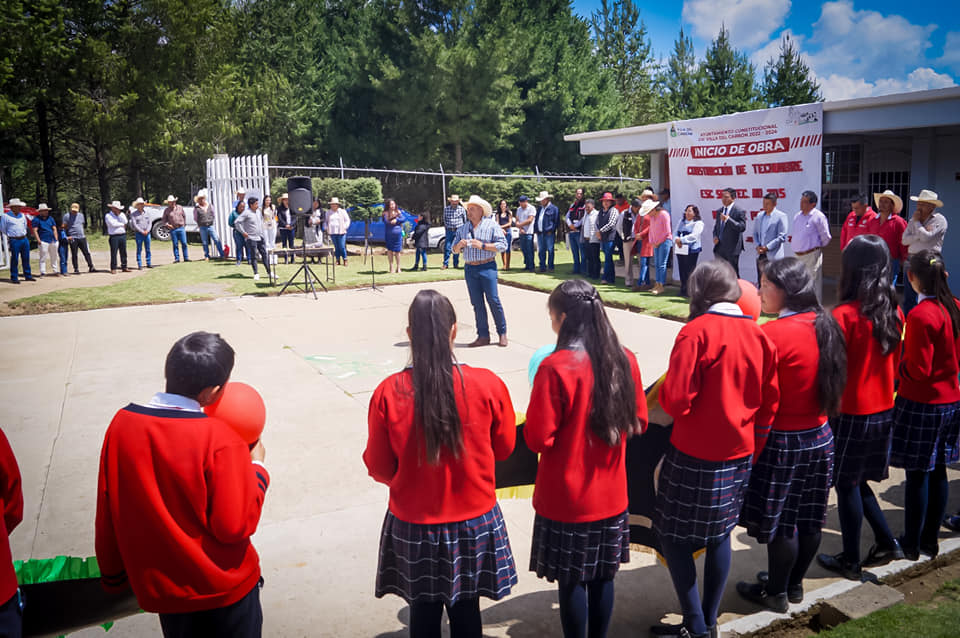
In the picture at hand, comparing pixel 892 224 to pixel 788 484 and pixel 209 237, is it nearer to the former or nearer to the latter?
pixel 788 484

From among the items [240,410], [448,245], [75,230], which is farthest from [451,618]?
[75,230]

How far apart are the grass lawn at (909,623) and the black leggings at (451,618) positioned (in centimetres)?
174

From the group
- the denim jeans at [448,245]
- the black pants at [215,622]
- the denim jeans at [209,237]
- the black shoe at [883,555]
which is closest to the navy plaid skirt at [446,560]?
the black pants at [215,622]

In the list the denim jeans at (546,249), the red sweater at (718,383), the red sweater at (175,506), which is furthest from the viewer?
the denim jeans at (546,249)

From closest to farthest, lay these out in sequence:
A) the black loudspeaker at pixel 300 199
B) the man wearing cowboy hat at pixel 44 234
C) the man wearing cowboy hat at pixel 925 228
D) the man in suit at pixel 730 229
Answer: the man wearing cowboy hat at pixel 925 228 → the man in suit at pixel 730 229 → the black loudspeaker at pixel 300 199 → the man wearing cowboy hat at pixel 44 234

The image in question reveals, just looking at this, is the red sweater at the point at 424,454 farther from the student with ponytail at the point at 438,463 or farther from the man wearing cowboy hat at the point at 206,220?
the man wearing cowboy hat at the point at 206,220

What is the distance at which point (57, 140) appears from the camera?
34906mm

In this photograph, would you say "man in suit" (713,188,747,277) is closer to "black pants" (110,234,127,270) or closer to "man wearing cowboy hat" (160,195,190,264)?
"black pants" (110,234,127,270)

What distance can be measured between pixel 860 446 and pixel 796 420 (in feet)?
2.40

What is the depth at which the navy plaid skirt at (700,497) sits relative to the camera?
122 inches

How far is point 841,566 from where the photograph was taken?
3.99 metres

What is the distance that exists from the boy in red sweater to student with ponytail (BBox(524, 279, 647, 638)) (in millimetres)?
1084

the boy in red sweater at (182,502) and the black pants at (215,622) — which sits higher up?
the boy in red sweater at (182,502)

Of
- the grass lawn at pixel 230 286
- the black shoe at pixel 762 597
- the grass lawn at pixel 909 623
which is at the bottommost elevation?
the grass lawn at pixel 909 623
